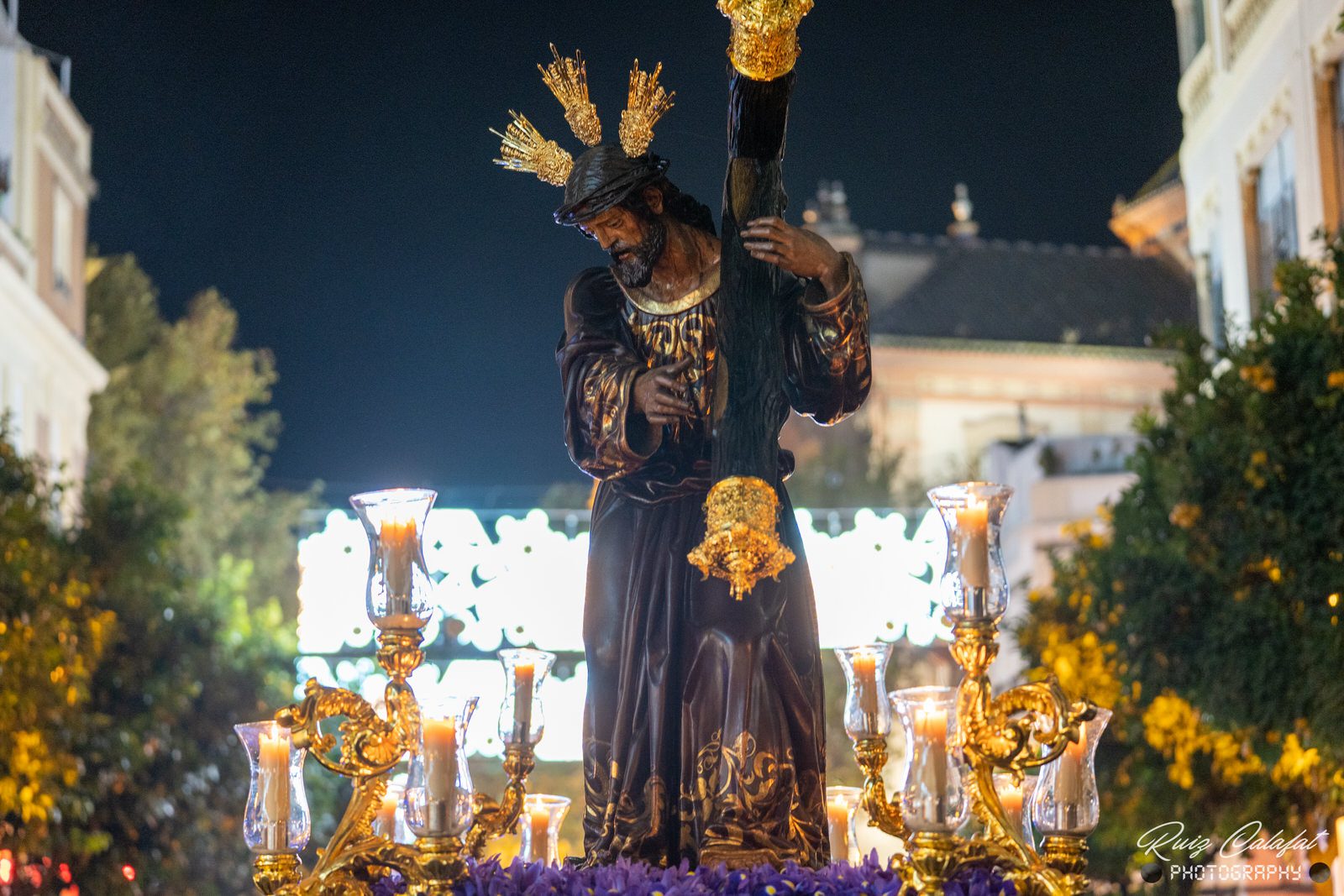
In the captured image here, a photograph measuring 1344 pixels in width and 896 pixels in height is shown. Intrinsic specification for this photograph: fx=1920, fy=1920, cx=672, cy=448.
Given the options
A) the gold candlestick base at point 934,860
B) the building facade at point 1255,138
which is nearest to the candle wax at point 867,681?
the gold candlestick base at point 934,860

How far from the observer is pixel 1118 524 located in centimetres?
1897

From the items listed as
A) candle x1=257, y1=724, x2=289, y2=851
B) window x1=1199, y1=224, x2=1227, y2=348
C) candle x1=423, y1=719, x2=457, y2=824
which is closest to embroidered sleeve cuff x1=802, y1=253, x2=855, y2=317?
candle x1=423, y1=719, x2=457, y2=824

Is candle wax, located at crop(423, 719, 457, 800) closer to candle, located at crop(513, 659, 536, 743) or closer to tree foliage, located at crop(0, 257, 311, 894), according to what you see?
candle, located at crop(513, 659, 536, 743)

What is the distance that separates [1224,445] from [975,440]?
36.5 m

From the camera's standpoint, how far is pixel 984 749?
521 cm

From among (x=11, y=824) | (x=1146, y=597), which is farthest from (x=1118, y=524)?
(x=11, y=824)

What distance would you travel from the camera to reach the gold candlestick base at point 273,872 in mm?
5602

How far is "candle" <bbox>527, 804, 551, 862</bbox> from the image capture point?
22.8 ft

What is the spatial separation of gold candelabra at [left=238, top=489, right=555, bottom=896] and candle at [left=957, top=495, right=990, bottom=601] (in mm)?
1467

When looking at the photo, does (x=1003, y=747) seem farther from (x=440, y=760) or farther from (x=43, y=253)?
(x=43, y=253)

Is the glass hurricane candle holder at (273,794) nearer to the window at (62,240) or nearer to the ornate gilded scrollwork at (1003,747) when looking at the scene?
the ornate gilded scrollwork at (1003,747)

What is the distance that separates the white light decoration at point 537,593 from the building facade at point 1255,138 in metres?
12.9

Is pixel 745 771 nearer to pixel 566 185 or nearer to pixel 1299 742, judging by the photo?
pixel 566 185

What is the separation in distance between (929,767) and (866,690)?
1.19 m
